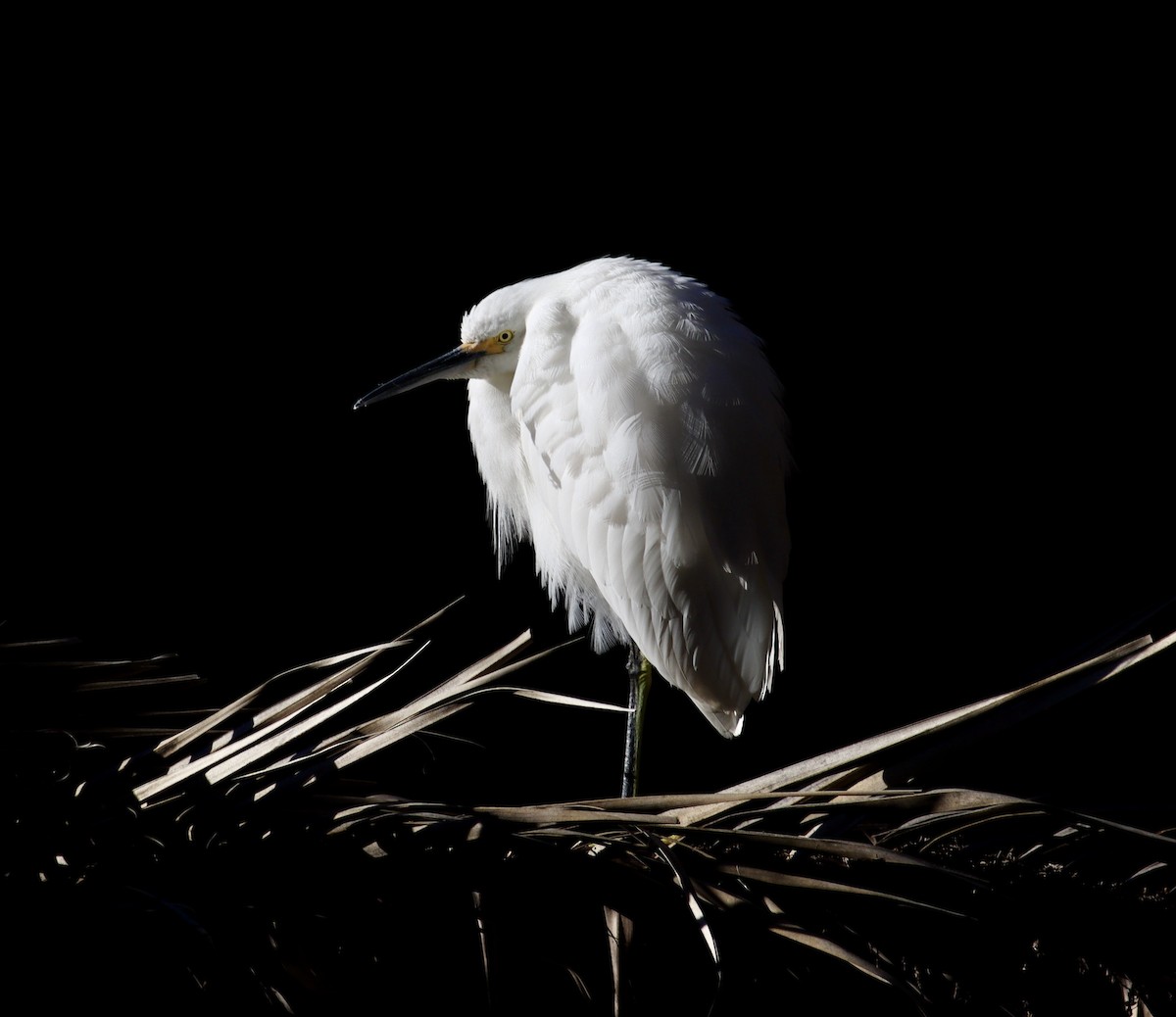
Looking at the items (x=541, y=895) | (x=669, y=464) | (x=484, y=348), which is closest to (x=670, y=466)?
(x=669, y=464)

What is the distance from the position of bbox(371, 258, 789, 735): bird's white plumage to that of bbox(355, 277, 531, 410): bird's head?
67mm

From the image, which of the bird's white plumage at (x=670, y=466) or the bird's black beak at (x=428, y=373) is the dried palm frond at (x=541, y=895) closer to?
the bird's white plumage at (x=670, y=466)

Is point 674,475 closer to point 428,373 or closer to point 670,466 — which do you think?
point 670,466

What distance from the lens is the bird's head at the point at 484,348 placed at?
1.59 m

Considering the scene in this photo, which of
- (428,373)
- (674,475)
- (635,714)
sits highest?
(428,373)

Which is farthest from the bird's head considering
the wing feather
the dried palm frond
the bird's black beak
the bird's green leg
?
the dried palm frond

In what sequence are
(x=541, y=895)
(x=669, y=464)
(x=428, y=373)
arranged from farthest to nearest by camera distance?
(x=428, y=373) → (x=669, y=464) → (x=541, y=895)

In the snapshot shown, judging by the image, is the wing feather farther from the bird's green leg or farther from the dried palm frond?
the dried palm frond

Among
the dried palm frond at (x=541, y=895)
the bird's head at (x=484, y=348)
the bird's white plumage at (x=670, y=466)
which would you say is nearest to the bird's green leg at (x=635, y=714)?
the bird's white plumage at (x=670, y=466)

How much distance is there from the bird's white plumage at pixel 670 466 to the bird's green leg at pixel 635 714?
17 centimetres

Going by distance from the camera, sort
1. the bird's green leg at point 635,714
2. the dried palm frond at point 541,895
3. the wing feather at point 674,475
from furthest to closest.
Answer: the bird's green leg at point 635,714 → the wing feather at point 674,475 → the dried palm frond at point 541,895

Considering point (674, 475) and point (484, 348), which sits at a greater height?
point (484, 348)

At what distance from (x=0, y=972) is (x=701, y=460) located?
0.92 meters

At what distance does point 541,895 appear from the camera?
0.75 metres
